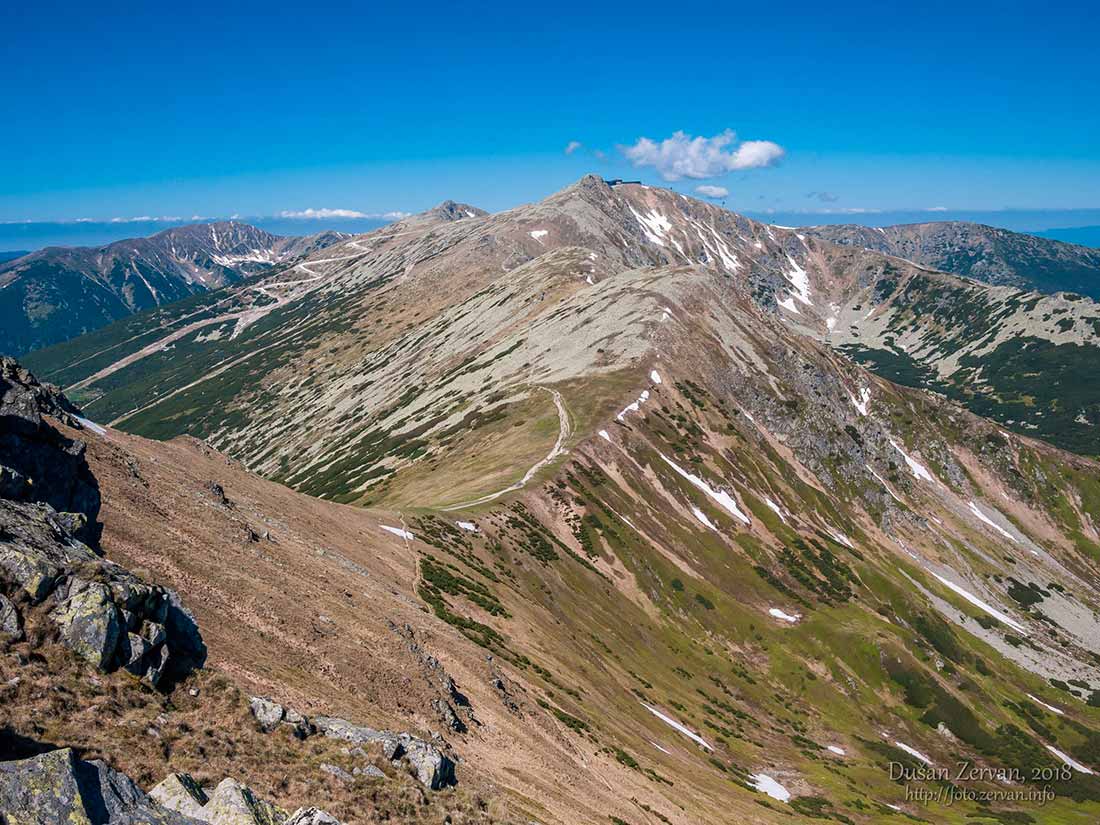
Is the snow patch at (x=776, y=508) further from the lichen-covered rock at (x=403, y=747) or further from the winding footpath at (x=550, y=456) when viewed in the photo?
the lichen-covered rock at (x=403, y=747)

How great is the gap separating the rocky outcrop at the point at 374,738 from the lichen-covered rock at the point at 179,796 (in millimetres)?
6767

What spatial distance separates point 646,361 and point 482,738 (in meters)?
136

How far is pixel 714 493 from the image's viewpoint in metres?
138

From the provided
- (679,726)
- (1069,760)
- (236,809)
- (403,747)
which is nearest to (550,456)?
(679,726)

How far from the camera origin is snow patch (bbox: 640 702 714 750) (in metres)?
71.9

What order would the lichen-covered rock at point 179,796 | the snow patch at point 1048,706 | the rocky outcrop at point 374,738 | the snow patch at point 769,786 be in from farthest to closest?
the snow patch at point 1048,706
the snow patch at point 769,786
the rocky outcrop at point 374,738
the lichen-covered rock at point 179,796

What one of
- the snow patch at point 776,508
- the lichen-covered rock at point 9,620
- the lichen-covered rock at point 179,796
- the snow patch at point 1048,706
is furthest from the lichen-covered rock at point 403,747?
the snow patch at point 1048,706

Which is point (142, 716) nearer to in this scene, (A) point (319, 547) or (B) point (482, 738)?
(B) point (482, 738)

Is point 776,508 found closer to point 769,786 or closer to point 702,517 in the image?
point 702,517

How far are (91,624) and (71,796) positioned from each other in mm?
9158

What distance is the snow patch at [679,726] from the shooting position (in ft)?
236

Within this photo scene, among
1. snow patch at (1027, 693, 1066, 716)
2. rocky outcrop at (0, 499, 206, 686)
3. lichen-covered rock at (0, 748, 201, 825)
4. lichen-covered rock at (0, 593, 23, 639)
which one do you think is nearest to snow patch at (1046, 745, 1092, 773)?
snow patch at (1027, 693, 1066, 716)

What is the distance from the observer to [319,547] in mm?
57188

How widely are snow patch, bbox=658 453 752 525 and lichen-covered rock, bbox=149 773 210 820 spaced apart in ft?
398
